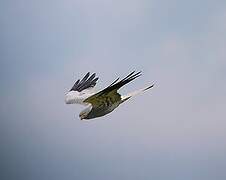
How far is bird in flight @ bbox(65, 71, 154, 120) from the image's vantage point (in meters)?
1.60

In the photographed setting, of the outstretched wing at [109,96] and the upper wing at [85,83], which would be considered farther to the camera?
the upper wing at [85,83]

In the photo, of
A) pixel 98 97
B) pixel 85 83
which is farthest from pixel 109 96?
pixel 85 83

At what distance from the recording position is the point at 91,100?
172 cm

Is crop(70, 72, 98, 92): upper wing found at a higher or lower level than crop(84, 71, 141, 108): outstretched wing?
higher

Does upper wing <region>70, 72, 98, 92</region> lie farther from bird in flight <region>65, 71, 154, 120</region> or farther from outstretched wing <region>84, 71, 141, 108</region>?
outstretched wing <region>84, 71, 141, 108</region>

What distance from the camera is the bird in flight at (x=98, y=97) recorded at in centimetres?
160

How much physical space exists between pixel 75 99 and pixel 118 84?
21.3 inches

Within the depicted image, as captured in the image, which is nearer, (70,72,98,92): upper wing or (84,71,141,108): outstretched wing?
(84,71,141,108): outstretched wing

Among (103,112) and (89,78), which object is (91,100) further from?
(89,78)

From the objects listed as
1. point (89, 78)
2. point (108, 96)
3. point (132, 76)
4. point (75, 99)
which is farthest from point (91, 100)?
point (89, 78)

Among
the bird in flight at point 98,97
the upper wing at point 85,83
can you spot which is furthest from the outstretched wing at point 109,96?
the upper wing at point 85,83

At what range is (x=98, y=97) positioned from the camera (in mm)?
1676

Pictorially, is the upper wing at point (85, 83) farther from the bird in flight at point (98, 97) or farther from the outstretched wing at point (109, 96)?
the outstretched wing at point (109, 96)

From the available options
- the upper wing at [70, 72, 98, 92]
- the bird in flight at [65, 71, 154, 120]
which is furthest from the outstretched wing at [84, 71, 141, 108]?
the upper wing at [70, 72, 98, 92]
